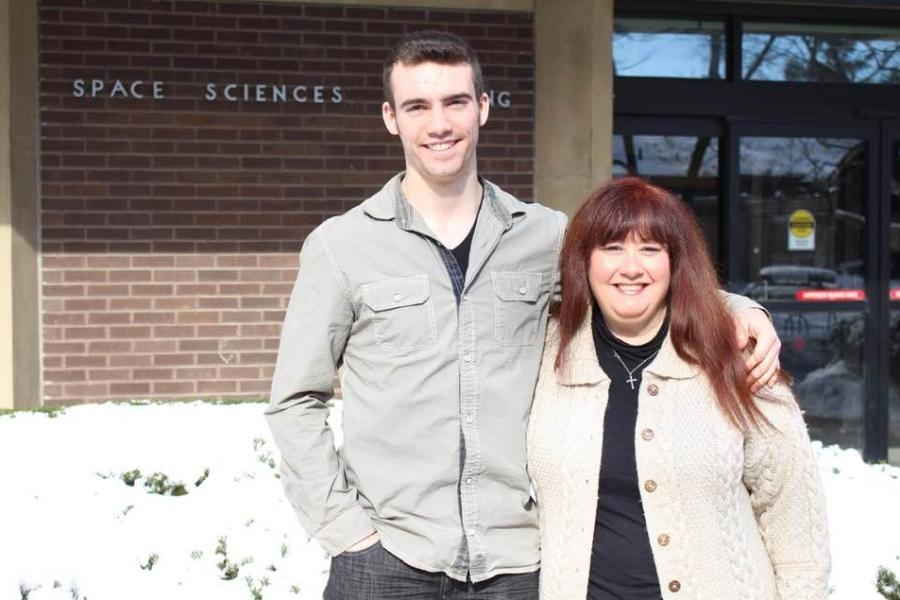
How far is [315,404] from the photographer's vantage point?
240cm

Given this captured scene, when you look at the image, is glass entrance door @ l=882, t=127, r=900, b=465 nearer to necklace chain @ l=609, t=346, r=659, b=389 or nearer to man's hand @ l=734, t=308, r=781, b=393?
man's hand @ l=734, t=308, r=781, b=393

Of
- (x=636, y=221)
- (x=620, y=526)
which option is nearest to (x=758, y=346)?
(x=636, y=221)

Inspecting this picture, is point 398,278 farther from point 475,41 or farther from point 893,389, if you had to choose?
point 893,389

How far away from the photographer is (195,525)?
3719 millimetres

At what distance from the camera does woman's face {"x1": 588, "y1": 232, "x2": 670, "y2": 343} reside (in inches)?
92.5

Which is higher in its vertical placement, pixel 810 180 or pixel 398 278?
pixel 810 180

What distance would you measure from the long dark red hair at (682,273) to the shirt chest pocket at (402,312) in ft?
1.15

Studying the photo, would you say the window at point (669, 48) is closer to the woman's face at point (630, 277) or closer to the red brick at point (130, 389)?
the red brick at point (130, 389)

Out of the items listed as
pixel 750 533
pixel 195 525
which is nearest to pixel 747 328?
pixel 750 533

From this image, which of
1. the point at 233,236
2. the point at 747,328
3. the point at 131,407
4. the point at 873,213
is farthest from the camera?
the point at 873,213

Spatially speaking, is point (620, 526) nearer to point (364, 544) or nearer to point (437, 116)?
point (364, 544)

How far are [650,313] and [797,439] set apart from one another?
42cm

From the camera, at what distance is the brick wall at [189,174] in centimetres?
637

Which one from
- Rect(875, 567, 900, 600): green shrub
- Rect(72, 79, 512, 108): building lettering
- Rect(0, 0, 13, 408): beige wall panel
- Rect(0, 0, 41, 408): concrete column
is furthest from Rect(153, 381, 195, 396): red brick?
Rect(875, 567, 900, 600): green shrub
